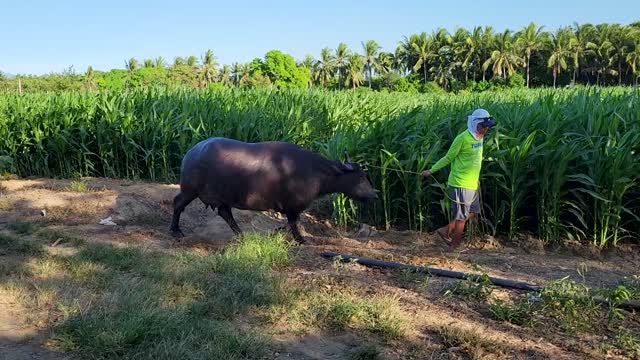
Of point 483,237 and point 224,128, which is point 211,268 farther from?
point 224,128

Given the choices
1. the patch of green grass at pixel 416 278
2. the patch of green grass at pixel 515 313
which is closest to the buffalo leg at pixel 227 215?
the patch of green grass at pixel 416 278

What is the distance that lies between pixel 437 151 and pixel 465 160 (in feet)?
3.81

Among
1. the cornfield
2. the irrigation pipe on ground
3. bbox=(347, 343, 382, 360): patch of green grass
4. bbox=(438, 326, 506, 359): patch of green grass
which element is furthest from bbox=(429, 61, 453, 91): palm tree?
bbox=(347, 343, 382, 360): patch of green grass

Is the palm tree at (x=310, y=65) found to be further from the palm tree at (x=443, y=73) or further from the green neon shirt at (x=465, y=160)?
the green neon shirt at (x=465, y=160)

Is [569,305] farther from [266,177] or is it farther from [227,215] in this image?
[227,215]

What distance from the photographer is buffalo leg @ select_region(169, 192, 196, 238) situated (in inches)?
260

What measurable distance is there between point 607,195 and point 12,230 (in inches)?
272

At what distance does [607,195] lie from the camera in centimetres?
616

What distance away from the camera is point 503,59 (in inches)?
2178

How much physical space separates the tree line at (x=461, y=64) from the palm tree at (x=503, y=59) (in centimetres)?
9

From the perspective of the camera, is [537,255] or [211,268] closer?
[211,268]

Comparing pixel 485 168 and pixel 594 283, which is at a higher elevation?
pixel 485 168

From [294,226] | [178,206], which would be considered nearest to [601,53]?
[294,226]

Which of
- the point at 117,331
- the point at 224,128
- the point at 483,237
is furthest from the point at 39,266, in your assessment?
the point at 224,128
